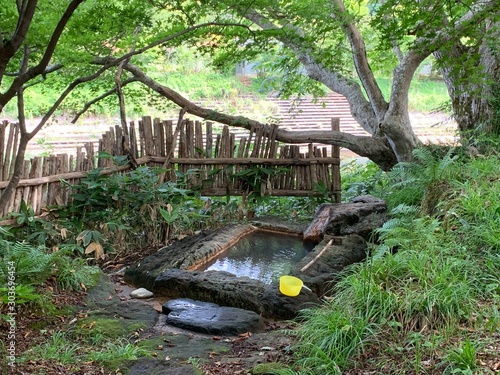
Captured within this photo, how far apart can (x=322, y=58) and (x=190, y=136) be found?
2.14 meters

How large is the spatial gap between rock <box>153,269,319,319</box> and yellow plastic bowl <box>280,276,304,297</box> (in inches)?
1.7

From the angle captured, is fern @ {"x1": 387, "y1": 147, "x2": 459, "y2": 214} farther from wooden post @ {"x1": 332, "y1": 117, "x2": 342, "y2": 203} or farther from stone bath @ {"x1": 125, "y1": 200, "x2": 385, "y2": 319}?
wooden post @ {"x1": 332, "y1": 117, "x2": 342, "y2": 203}

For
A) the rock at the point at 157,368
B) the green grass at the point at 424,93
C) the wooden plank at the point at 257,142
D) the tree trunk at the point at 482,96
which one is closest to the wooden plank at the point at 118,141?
the wooden plank at the point at 257,142

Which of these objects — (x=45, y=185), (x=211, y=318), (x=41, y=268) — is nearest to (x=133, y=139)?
(x=45, y=185)

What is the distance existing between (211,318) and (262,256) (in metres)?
1.53

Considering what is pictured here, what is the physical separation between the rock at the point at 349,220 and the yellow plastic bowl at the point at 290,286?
174cm

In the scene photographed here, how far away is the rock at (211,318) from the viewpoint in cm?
360

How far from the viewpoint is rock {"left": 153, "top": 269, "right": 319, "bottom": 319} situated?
3.89 metres

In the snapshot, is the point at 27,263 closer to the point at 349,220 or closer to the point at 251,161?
the point at 349,220

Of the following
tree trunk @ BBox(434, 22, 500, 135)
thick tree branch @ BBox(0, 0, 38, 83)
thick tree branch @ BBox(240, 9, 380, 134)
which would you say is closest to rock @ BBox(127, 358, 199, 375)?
thick tree branch @ BBox(0, 0, 38, 83)

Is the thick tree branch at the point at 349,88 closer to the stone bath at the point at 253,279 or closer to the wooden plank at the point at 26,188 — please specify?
the stone bath at the point at 253,279

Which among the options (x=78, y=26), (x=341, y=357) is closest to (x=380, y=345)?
(x=341, y=357)

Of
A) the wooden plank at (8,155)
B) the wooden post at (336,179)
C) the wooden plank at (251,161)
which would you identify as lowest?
the wooden post at (336,179)

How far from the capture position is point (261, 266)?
4.91 metres
